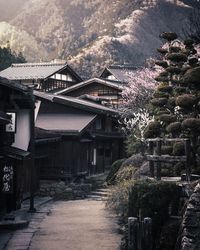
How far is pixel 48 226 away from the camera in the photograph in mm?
15438

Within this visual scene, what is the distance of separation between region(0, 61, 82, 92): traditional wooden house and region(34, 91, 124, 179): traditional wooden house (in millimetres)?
15047

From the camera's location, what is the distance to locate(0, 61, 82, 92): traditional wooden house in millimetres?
47469

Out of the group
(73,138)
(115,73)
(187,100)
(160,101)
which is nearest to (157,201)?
(187,100)

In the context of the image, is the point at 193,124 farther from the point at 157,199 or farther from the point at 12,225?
the point at 12,225

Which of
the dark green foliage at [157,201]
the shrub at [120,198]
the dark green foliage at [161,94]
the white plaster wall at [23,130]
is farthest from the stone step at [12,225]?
the dark green foliage at [161,94]

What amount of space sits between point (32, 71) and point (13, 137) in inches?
1303

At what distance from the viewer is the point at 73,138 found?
2780 centimetres

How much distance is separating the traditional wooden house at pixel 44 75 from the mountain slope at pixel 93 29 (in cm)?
2076

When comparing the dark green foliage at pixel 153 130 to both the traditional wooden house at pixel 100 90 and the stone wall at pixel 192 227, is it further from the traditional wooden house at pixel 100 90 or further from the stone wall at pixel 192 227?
the traditional wooden house at pixel 100 90

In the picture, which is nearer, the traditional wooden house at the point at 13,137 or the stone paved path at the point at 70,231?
the stone paved path at the point at 70,231

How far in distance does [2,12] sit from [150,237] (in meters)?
131

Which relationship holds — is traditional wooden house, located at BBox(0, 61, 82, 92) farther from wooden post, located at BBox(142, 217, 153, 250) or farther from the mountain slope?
wooden post, located at BBox(142, 217, 153, 250)

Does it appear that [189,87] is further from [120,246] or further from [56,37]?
[56,37]

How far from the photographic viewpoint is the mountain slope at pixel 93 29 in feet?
253
